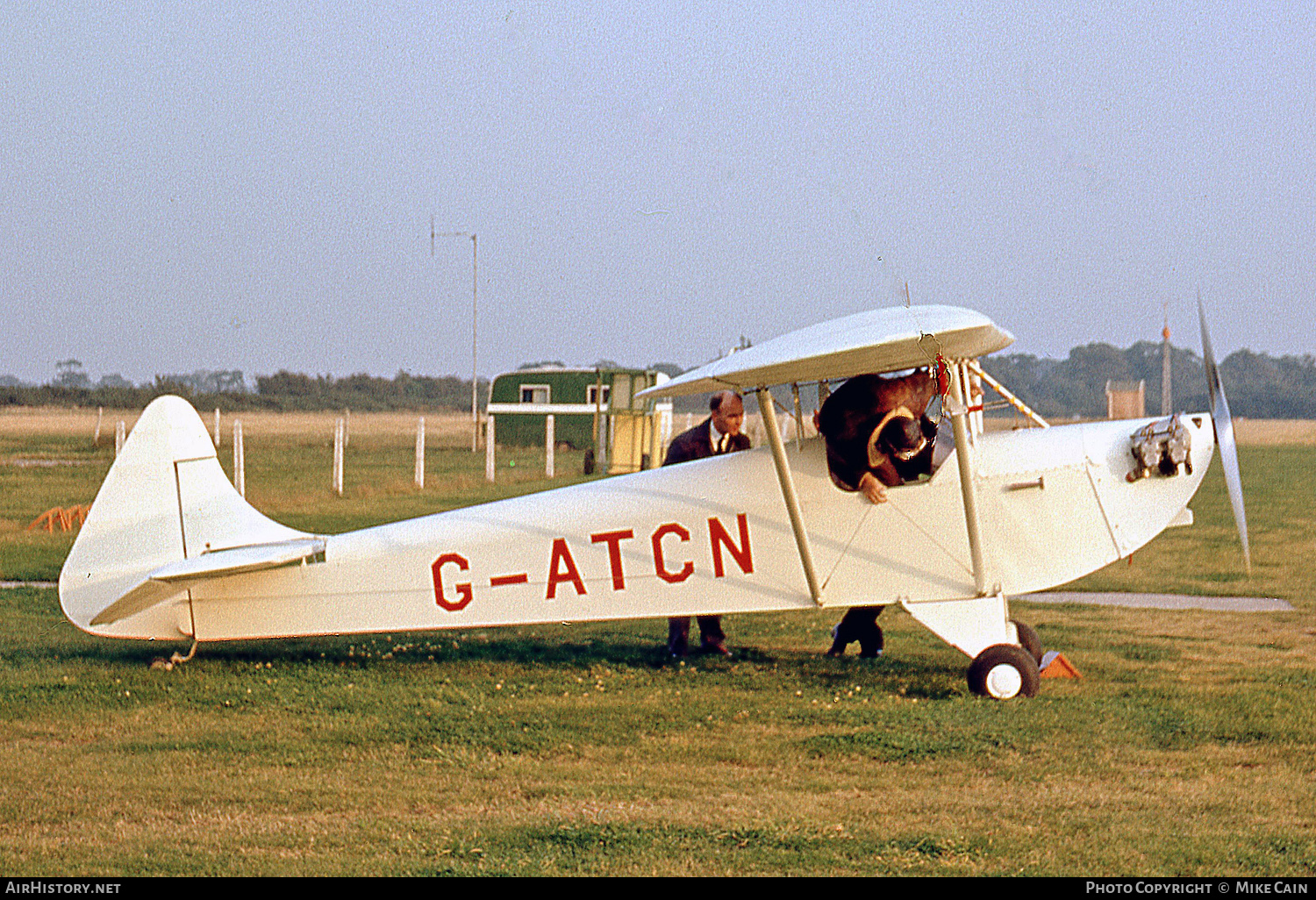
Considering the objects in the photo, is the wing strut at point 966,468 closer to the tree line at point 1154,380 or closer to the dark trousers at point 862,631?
the dark trousers at point 862,631

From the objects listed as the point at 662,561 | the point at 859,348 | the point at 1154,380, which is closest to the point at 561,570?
the point at 662,561

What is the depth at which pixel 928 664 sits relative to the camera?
25.7ft

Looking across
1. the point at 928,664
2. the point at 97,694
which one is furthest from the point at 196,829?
the point at 928,664

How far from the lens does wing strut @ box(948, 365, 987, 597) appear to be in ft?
20.6

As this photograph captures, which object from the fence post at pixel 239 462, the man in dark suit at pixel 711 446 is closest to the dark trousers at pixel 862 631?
the man in dark suit at pixel 711 446

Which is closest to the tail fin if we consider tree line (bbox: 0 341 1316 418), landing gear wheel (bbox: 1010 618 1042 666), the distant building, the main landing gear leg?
the main landing gear leg

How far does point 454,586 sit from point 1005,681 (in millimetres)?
3361

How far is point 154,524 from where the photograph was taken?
24.4 ft

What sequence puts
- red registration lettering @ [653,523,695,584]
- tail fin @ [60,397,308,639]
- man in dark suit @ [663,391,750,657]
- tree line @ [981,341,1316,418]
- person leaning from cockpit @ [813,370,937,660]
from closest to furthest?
1. person leaning from cockpit @ [813,370,937,660]
2. red registration lettering @ [653,523,695,584]
3. tail fin @ [60,397,308,639]
4. man in dark suit @ [663,391,750,657]
5. tree line @ [981,341,1316,418]

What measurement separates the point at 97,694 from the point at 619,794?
373 cm

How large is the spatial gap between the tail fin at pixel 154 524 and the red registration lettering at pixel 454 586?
3.74ft

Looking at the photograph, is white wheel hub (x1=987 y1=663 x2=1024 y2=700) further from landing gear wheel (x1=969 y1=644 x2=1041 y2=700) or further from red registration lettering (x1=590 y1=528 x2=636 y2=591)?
red registration lettering (x1=590 y1=528 x2=636 y2=591)

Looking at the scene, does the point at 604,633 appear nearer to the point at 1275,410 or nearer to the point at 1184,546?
the point at 1184,546

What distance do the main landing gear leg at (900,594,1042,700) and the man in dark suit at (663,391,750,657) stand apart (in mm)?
1729
